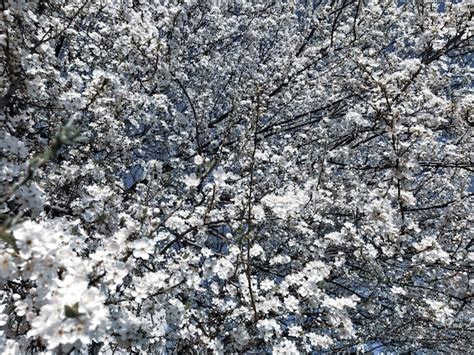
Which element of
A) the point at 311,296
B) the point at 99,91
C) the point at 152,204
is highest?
the point at 99,91

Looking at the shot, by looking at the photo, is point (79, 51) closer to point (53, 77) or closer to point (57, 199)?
point (53, 77)

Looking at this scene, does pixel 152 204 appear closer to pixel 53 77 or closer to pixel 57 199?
pixel 57 199

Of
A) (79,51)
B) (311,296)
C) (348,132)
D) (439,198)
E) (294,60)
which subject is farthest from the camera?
(439,198)

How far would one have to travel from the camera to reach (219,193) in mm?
4832

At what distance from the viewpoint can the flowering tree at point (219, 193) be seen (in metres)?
3.16

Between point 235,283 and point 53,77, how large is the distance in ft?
9.69

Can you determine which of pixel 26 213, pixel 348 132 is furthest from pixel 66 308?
pixel 348 132

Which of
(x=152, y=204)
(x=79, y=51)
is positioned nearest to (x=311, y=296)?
(x=152, y=204)

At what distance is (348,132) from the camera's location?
6.99 metres

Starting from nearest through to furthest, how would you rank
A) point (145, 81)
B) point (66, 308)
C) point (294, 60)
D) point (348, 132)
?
point (66, 308)
point (145, 81)
point (348, 132)
point (294, 60)

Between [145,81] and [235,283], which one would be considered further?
[145,81]

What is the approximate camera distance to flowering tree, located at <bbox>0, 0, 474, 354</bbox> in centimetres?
316

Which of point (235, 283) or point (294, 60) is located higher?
point (294, 60)

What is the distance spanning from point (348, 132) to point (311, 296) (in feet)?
11.2
